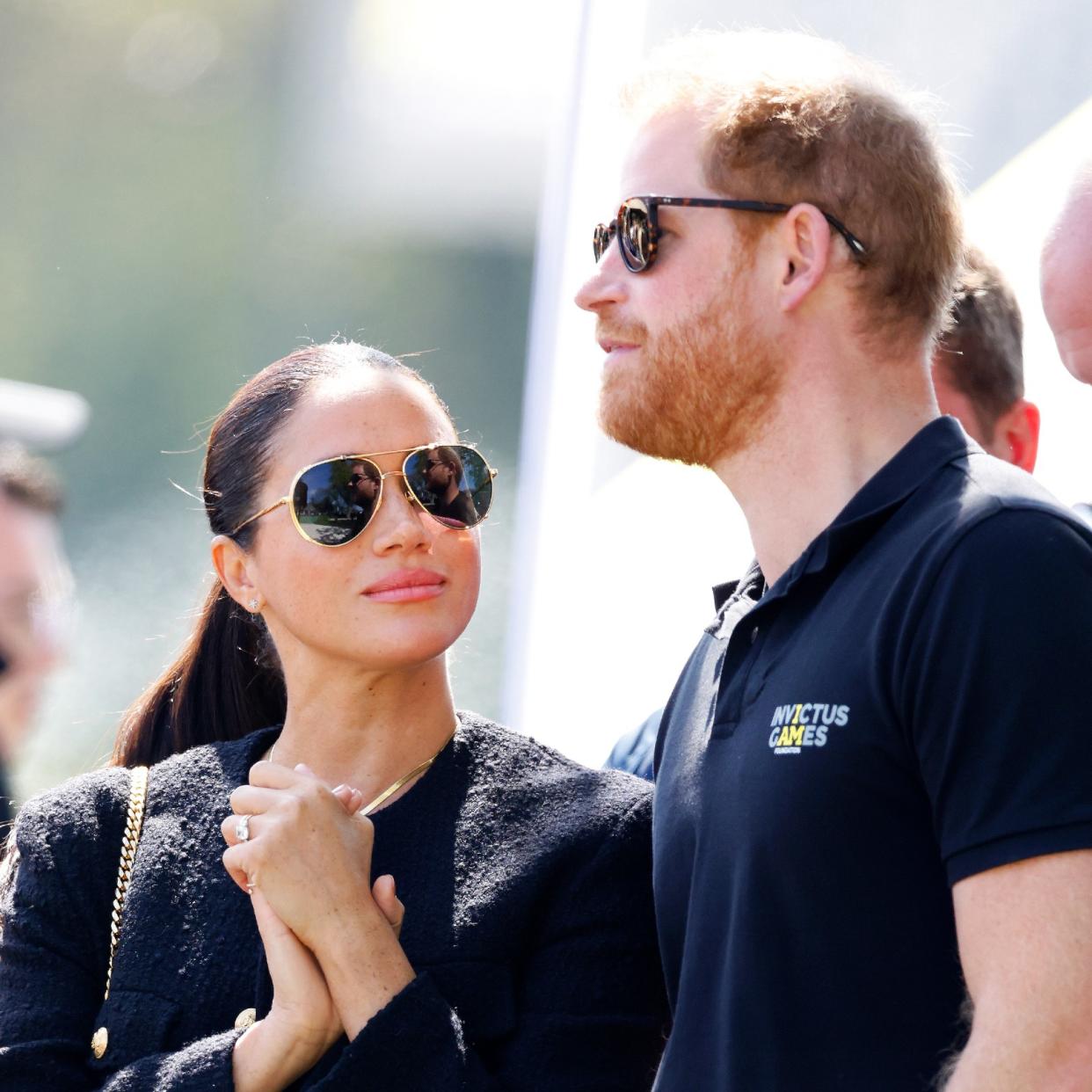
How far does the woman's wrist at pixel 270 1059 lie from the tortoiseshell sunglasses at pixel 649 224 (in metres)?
1.13

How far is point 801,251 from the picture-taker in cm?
212

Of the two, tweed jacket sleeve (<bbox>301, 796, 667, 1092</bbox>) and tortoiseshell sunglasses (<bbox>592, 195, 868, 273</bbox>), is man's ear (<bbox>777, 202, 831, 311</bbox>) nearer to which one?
tortoiseshell sunglasses (<bbox>592, 195, 868, 273</bbox>)

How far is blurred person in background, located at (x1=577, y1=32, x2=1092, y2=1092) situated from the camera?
5.05ft

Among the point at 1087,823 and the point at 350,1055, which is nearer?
the point at 1087,823

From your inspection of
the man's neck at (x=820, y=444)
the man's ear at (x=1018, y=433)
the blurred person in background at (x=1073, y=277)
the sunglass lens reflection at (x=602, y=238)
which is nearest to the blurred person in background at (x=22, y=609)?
the sunglass lens reflection at (x=602, y=238)

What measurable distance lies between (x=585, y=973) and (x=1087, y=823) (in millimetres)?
863

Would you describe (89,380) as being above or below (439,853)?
above

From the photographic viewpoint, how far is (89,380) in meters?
6.30

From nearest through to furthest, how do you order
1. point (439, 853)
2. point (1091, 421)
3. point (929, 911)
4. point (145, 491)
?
point (929, 911), point (439, 853), point (1091, 421), point (145, 491)

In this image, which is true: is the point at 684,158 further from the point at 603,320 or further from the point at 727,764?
the point at 727,764

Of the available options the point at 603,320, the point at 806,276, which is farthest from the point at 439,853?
the point at 806,276

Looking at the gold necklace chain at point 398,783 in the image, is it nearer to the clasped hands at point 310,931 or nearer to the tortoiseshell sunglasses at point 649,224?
the clasped hands at point 310,931

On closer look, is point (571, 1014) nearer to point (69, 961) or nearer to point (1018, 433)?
point (69, 961)

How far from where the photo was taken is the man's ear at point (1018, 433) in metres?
2.85
